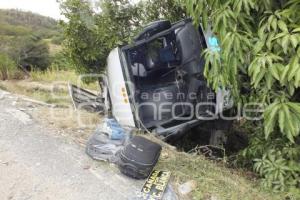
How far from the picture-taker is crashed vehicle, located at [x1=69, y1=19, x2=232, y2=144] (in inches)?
224

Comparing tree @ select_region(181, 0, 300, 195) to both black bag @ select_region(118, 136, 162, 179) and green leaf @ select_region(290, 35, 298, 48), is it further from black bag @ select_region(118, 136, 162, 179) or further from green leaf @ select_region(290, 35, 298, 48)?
black bag @ select_region(118, 136, 162, 179)

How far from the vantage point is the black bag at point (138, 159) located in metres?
4.13

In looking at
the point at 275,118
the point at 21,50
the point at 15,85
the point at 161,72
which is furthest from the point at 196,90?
the point at 21,50

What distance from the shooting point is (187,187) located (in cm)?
411

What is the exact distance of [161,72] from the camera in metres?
6.95

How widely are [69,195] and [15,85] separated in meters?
5.79

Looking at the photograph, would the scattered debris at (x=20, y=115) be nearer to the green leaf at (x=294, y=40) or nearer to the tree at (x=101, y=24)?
the tree at (x=101, y=24)

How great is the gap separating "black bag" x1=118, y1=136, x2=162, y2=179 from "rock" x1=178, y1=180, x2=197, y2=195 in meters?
0.42

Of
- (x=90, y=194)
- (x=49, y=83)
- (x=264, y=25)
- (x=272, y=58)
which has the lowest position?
(x=90, y=194)

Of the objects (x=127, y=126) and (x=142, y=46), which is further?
(x=142, y=46)

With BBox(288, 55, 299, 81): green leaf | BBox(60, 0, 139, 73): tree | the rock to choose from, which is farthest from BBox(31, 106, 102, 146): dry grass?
BBox(288, 55, 299, 81): green leaf

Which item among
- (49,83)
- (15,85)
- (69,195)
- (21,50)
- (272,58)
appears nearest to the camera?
(272,58)

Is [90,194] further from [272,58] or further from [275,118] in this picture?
[272,58]

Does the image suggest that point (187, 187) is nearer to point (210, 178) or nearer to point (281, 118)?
point (210, 178)
